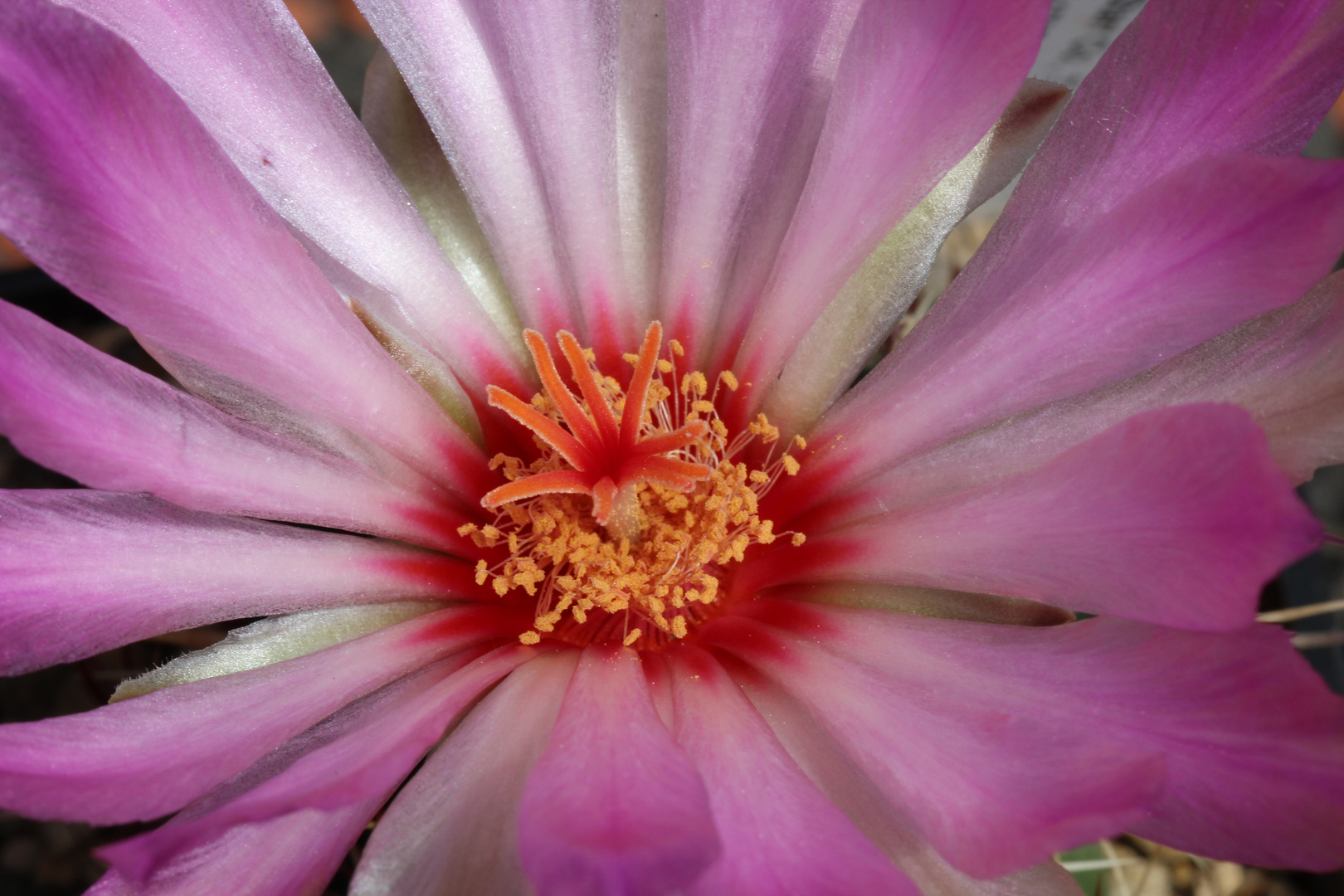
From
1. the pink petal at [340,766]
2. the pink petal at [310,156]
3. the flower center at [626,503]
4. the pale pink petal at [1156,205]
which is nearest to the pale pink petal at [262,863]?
the pink petal at [340,766]

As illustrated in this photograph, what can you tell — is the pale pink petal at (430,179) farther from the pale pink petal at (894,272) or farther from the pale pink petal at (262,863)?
the pale pink petal at (262,863)

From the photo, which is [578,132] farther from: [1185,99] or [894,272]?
[1185,99]

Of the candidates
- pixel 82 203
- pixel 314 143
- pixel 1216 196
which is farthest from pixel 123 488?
pixel 1216 196

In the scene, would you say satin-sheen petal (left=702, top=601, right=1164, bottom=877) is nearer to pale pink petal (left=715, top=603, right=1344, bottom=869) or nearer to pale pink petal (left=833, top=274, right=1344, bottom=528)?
pale pink petal (left=715, top=603, right=1344, bottom=869)

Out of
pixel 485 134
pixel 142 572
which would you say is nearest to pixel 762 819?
pixel 142 572

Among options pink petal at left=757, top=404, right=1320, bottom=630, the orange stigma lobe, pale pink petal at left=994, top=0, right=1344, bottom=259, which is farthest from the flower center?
pale pink petal at left=994, top=0, right=1344, bottom=259

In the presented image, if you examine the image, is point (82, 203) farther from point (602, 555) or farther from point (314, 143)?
point (602, 555)

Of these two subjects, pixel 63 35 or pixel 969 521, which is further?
pixel 969 521
